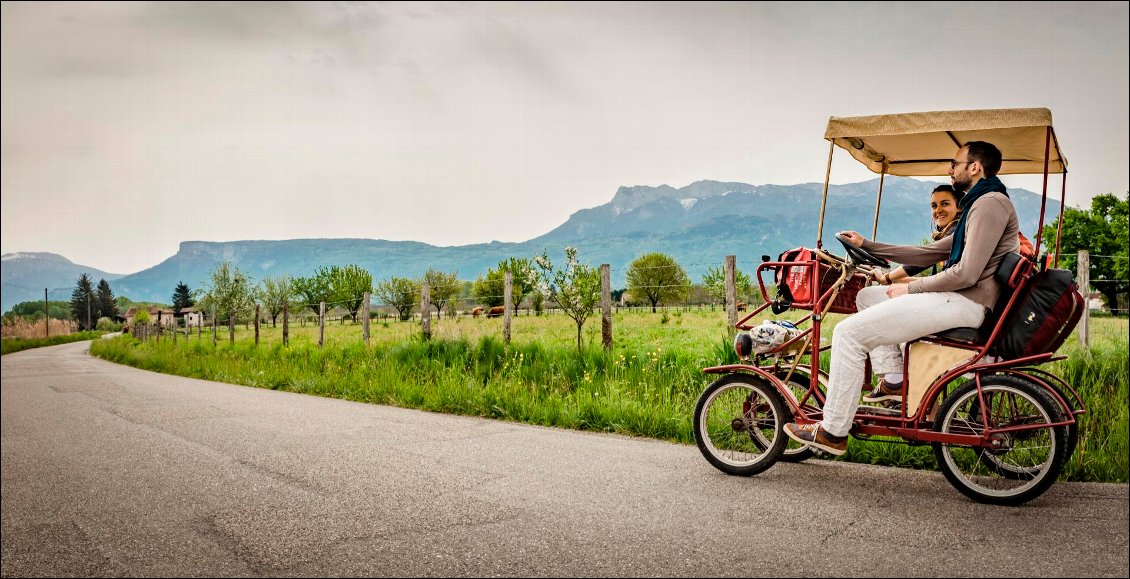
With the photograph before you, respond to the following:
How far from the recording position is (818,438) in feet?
14.6

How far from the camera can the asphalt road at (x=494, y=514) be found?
3.23 m

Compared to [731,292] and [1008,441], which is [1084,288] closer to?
[731,292]

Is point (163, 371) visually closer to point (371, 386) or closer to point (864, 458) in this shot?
point (371, 386)

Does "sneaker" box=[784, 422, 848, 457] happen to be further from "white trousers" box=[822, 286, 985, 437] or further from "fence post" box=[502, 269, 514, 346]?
"fence post" box=[502, 269, 514, 346]

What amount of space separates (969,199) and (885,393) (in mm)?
1334

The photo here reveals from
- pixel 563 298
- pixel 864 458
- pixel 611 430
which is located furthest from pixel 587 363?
pixel 563 298

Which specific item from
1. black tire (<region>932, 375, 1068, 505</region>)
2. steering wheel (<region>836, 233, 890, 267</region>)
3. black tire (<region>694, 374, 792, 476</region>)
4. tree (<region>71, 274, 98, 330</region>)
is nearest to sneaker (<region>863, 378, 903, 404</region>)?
black tire (<region>932, 375, 1068, 505</region>)

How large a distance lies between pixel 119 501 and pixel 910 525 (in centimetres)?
462

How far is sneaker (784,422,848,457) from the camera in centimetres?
441

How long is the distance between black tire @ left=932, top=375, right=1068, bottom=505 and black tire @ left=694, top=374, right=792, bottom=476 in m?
0.98

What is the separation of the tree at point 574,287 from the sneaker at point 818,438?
11575 mm

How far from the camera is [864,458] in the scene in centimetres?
529

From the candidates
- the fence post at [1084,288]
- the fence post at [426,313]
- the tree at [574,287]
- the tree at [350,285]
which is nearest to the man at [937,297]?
the fence post at [1084,288]

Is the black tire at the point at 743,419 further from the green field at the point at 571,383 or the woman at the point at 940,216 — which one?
the woman at the point at 940,216
